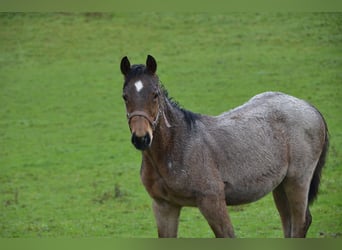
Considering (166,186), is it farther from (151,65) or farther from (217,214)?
(151,65)

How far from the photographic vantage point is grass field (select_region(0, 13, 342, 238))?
10.6m

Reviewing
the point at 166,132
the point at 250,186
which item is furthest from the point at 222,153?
the point at 166,132

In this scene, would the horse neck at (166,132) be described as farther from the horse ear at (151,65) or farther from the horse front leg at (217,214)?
the horse front leg at (217,214)

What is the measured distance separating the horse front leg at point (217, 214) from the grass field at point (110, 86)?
15.8 ft

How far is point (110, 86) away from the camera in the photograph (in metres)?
13.8

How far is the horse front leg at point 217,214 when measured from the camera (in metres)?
4.68

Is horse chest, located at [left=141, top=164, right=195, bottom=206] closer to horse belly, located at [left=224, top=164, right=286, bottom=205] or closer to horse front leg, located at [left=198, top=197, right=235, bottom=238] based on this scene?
horse front leg, located at [left=198, top=197, right=235, bottom=238]

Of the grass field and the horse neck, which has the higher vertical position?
the grass field

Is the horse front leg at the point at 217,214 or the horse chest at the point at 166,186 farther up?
the horse chest at the point at 166,186

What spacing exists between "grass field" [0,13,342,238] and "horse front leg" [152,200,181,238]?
4.61 meters

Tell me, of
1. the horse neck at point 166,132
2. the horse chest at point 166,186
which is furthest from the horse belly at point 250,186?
the horse neck at point 166,132

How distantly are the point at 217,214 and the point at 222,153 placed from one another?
497 mm

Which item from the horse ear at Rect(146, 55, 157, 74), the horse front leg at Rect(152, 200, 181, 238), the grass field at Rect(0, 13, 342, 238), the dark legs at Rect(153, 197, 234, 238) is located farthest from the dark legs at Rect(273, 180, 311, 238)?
the grass field at Rect(0, 13, 342, 238)

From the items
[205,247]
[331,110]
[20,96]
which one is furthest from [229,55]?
[205,247]
